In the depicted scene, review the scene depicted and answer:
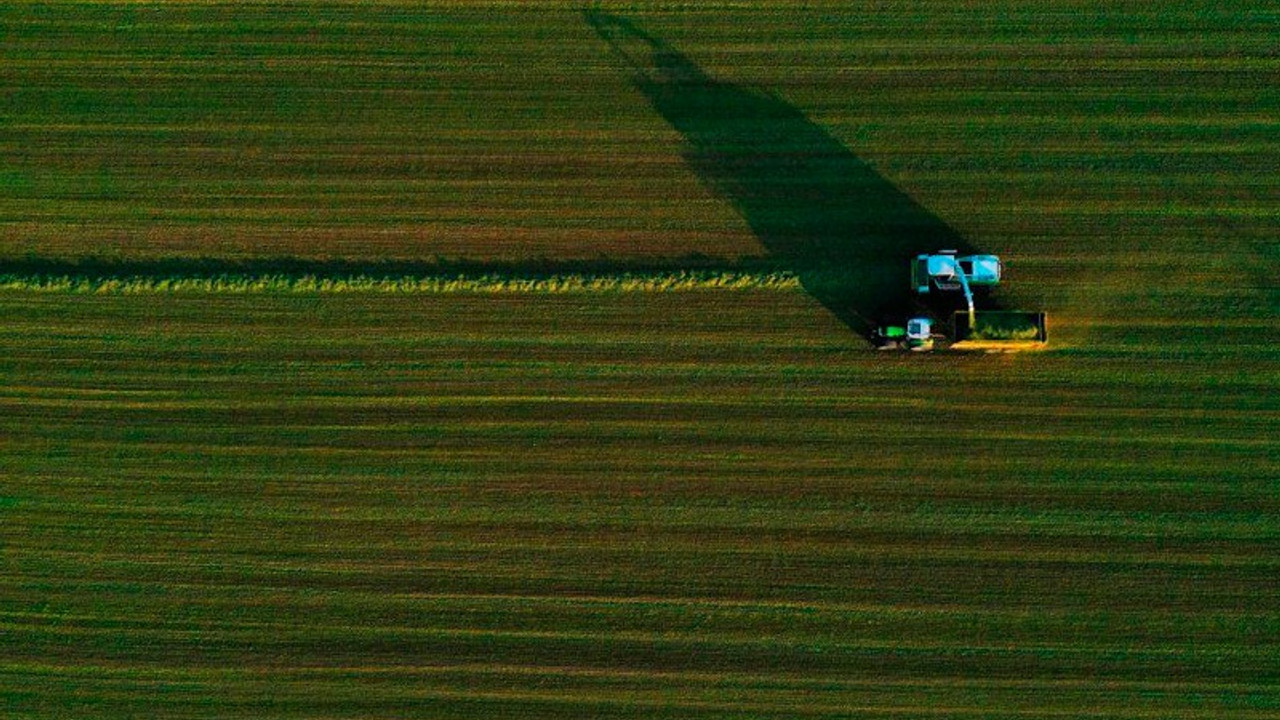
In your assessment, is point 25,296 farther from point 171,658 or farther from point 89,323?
point 171,658

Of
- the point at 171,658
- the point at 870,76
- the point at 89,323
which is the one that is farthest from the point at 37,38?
the point at 870,76

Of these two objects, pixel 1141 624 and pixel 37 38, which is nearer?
pixel 1141 624

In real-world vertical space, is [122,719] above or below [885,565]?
below

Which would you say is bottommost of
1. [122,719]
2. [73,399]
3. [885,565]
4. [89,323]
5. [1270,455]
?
[122,719]

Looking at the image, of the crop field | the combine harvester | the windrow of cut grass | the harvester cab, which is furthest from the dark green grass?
the harvester cab

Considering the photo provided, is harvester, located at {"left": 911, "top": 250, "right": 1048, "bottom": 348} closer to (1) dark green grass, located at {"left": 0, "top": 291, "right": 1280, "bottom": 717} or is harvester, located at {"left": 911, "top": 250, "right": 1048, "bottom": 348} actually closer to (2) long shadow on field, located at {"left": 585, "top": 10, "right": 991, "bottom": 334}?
(2) long shadow on field, located at {"left": 585, "top": 10, "right": 991, "bottom": 334}

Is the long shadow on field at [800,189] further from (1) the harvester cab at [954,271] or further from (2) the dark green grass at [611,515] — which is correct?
(2) the dark green grass at [611,515]

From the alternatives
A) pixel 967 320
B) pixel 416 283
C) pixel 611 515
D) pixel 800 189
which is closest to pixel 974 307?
pixel 967 320
